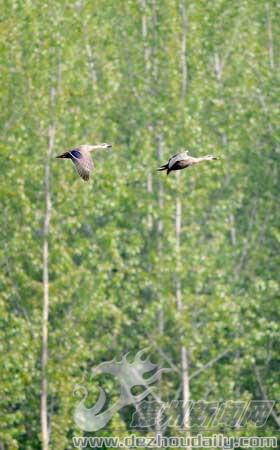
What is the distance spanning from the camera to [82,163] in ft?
70.2

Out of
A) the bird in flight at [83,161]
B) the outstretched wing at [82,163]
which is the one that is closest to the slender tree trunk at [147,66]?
the bird in flight at [83,161]

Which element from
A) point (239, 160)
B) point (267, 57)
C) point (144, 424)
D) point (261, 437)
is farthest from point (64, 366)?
point (267, 57)

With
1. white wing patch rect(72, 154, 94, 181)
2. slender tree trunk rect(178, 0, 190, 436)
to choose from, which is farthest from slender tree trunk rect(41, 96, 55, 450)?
white wing patch rect(72, 154, 94, 181)

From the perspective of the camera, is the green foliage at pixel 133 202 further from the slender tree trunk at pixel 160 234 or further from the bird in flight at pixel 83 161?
the bird in flight at pixel 83 161

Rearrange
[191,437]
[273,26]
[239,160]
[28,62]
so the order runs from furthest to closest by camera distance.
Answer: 1. [273,26]
2. [239,160]
3. [28,62]
4. [191,437]

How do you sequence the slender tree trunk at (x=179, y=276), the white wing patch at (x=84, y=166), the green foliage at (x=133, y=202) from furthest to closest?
the slender tree trunk at (x=179, y=276), the green foliage at (x=133, y=202), the white wing patch at (x=84, y=166)

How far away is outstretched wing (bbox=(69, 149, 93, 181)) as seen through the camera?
2108 cm

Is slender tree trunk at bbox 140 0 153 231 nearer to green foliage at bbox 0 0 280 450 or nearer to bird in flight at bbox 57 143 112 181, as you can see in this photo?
green foliage at bbox 0 0 280 450

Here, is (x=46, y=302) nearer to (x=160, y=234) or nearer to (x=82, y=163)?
(x=160, y=234)

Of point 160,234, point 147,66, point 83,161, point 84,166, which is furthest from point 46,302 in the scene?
point 84,166

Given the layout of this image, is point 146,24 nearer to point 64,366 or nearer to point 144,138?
point 144,138

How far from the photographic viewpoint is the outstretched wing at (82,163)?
21078mm

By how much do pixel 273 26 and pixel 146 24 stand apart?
3669 mm

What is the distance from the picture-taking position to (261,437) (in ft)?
113
